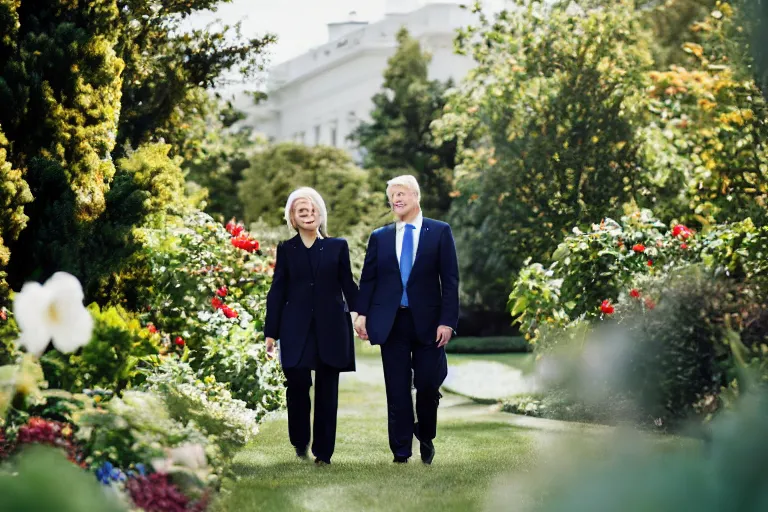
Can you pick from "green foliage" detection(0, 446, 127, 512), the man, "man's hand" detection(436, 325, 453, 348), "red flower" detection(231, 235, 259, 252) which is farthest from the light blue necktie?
"green foliage" detection(0, 446, 127, 512)

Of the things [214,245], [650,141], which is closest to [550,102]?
[650,141]

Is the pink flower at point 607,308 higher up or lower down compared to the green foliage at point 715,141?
lower down

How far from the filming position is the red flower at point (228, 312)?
11672 mm

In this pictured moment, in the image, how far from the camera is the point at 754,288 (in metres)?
9.72

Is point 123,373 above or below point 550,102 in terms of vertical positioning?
below

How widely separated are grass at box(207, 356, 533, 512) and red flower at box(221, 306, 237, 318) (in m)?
1.11

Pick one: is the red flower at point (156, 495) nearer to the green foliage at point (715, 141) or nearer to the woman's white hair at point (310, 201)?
the woman's white hair at point (310, 201)

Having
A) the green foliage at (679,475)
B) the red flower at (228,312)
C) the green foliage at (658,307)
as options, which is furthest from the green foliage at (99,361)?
the green foliage at (679,475)

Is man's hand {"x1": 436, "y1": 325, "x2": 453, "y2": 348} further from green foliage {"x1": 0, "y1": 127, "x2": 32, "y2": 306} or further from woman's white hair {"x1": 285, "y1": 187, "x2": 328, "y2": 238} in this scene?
green foliage {"x1": 0, "y1": 127, "x2": 32, "y2": 306}

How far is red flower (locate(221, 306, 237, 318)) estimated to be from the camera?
38.3 feet

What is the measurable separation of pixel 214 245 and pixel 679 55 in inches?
874

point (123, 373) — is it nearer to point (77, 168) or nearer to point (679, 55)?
point (77, 168)

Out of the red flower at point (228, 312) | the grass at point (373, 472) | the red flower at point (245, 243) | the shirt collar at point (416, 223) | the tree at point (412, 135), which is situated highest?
the tree at point (412, 135)

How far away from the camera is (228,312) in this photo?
11711mm
